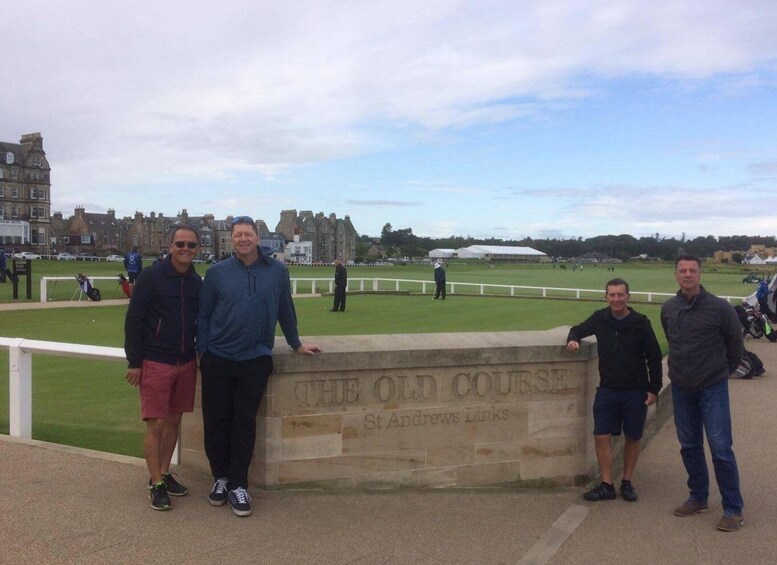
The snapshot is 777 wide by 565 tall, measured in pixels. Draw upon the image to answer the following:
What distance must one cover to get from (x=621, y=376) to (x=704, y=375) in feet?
1.74

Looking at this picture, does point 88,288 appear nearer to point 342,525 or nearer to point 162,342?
point 162,342

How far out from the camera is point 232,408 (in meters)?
4.52

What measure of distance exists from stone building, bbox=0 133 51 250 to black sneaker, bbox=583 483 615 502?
84.2m

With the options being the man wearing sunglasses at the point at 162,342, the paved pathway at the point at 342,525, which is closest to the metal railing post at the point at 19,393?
the paved pathway at the point at 342,525

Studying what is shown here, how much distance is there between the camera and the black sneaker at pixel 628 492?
200 inches

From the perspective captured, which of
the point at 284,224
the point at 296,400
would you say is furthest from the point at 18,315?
the point at 284,224

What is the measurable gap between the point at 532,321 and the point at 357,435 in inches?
579

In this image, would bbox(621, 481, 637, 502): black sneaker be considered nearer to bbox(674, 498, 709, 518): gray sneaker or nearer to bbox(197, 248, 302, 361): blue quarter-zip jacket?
bbox(674, 498, 709, 518): gray sneaker

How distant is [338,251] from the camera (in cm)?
12606

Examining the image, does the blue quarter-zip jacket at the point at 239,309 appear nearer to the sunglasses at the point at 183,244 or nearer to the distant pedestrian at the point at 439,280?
the sunglasses at the point at 183,244

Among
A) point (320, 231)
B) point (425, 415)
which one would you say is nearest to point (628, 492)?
point (425, 415)

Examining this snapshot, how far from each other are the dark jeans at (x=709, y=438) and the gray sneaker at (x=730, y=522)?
0.10 ft

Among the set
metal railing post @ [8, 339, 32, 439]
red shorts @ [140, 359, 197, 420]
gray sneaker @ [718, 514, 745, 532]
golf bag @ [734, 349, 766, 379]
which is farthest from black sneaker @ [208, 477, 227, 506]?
golf bag @ [734, 349, 766, 379]

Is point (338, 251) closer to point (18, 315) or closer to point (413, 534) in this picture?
point (18, 315)
